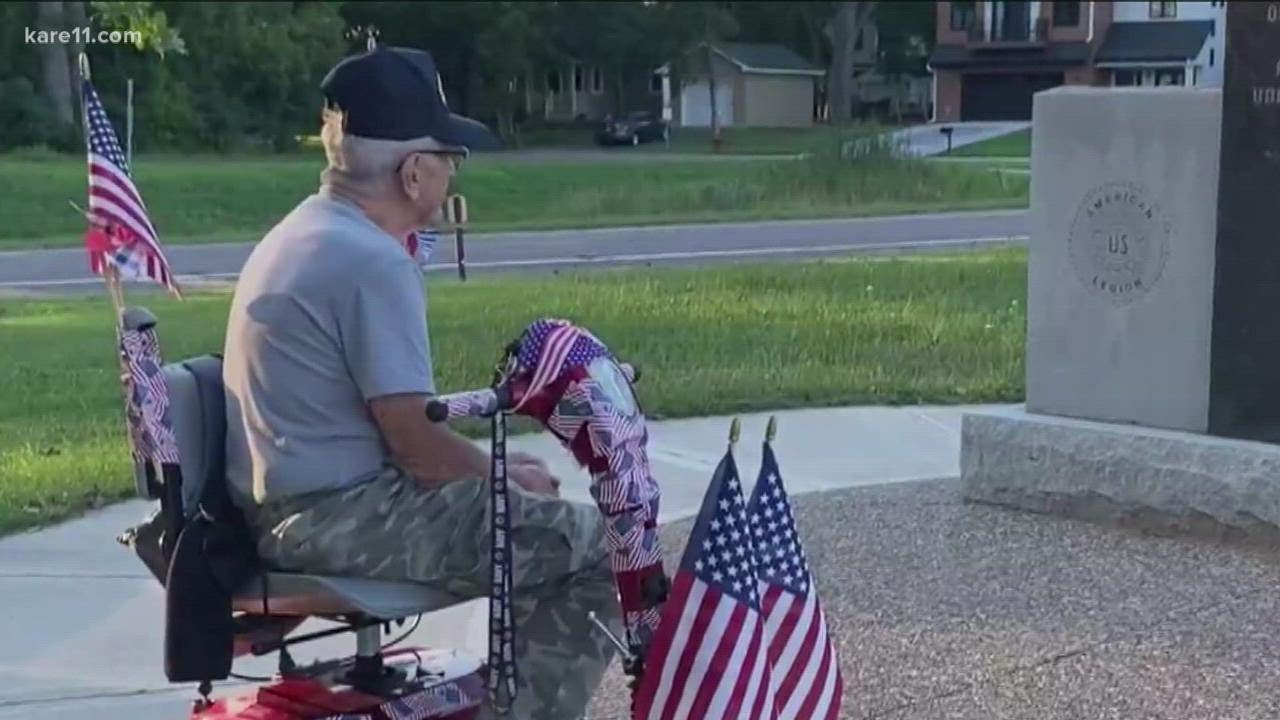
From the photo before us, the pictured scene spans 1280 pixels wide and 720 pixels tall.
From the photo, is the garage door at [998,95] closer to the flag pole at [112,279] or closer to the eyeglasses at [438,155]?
the flag pole at [112,279]

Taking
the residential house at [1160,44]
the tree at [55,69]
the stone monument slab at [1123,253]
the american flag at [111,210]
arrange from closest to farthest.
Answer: the american flag at [111,210]
the stone monument slab at [1123,253]
the tree at [55,69]
the residential house at [1160,44]

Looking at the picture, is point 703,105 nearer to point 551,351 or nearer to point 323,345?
point 323,345

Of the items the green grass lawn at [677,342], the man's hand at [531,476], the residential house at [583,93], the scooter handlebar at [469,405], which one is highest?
the scooter handlebar at [469,405]

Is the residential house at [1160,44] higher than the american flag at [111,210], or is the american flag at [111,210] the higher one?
the american flag at [111,210]

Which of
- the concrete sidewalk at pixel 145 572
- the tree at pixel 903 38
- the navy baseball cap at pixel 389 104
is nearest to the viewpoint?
the navy baseball cap at pixel 389 104

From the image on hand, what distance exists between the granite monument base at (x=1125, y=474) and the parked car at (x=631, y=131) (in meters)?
51.4

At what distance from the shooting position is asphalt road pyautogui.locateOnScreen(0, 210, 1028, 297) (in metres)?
20.1

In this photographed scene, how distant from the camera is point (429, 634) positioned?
6.10 m

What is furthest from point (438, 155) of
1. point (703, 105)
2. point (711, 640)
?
point (703, 105)

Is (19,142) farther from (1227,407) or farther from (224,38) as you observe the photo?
(1227,407)

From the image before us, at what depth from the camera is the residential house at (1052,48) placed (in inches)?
2625

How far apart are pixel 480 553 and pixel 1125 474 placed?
11.9 feet

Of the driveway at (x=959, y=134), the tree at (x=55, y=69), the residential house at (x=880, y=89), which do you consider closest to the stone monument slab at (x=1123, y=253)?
the tree at (x=55, y=69)

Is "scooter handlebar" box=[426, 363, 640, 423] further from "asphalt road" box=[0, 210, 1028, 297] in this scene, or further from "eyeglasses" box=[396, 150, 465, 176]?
"asphalt road" box=[0, 210, 1028, 297]
